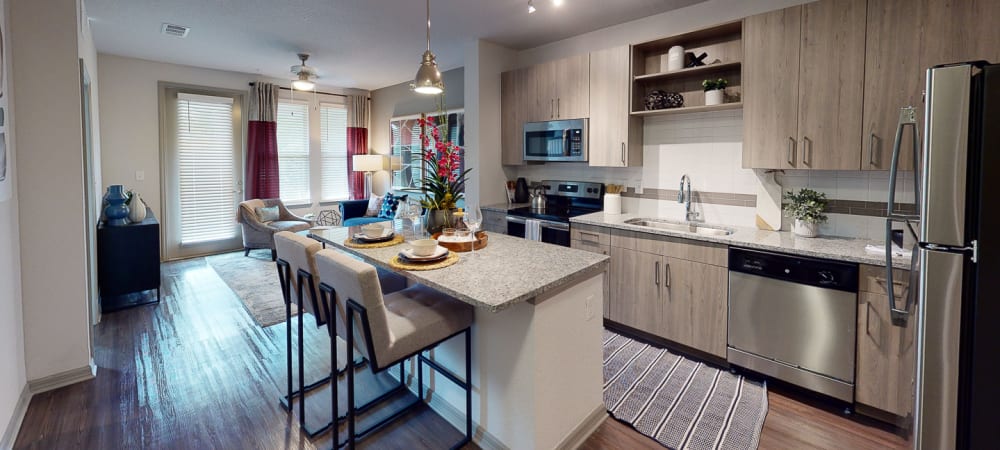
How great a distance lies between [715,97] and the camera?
314 centimetres

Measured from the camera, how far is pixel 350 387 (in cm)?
184

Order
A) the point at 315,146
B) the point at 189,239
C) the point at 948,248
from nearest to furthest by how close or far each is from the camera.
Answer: the point at 948,248
the point at 189,239
the point at 315,146

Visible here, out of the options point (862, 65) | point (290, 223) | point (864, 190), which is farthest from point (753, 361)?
point (290, 223)

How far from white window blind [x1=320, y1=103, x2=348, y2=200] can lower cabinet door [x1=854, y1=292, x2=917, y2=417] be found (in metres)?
7.01

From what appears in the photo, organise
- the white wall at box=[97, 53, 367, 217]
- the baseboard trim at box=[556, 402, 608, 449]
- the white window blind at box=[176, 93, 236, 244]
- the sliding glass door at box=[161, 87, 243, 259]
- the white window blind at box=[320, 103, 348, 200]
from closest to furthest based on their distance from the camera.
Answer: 1. the baseboard trim at box=[556, 402, 608, 449]
2. the white wall at box=[97, 53, 367, 217]
3. the sliding glass door at box=[161, 87, 243, 259]
4. the white window blind at box=[176, 93, 236, 244]
5. the white window blind at box=[320, 103, 348, 200]

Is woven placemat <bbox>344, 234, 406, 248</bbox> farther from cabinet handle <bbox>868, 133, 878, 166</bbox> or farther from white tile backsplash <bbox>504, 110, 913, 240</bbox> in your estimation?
cabinet handle <bbox>868, 133, 878, 166</bbox>

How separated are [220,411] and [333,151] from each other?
5608mm

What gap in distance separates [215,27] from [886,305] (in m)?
5.38

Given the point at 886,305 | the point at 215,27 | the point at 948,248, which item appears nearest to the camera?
the point at 948,248

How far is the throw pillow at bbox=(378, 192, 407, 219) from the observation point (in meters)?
6.59

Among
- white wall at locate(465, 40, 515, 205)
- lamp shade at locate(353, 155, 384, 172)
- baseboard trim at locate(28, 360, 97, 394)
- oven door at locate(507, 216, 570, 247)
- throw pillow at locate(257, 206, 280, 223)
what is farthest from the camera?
lamp shade at locate(353, 155, 384, 172)

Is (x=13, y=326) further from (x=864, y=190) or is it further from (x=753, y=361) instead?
(x=864, y=190)

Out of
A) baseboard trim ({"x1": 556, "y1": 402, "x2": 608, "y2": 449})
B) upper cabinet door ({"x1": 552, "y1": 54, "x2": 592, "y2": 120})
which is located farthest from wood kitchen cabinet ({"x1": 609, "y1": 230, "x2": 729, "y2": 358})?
upper cabinet door ({"x1": 552, "y1": 54, "x2": 592, "y2": 120})

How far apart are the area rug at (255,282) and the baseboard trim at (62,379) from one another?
43.1 inches
